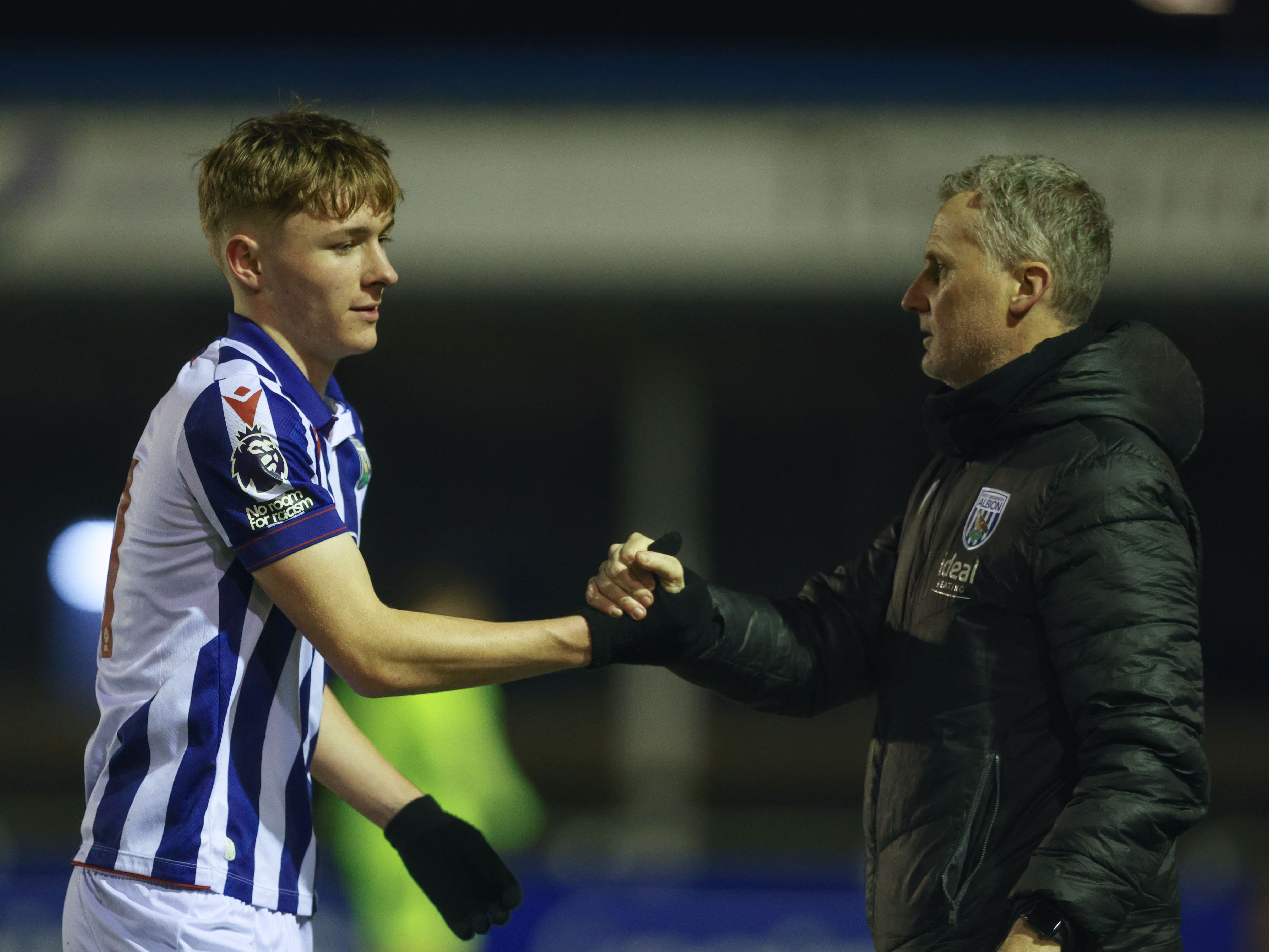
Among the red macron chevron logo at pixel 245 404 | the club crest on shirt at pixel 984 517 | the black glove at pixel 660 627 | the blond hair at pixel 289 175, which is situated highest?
the blond hair at pixel 289 175

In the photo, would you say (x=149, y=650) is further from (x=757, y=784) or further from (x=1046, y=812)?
(x=757, y=784)

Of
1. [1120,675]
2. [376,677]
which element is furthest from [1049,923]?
[376,677]

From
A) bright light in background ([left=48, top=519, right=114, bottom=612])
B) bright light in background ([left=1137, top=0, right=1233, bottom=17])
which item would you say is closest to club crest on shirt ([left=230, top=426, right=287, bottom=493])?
bright light in background ([left=48, top=519, right=114, bottom=612])

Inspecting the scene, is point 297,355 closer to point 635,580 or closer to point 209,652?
point 209,652

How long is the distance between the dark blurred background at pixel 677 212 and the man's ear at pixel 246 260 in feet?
10.4

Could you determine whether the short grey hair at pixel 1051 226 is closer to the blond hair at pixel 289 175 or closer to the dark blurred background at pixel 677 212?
the blond hair at pixel 289 175

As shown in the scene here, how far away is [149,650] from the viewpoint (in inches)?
71.9

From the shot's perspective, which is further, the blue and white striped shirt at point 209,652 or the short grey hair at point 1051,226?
the short grey hair at point 1051,226

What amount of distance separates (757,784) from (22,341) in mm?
7843

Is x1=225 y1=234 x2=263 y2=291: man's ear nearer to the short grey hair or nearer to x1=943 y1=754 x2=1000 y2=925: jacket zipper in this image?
the short grey hair

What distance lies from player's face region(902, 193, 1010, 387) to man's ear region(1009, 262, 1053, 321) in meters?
0.01

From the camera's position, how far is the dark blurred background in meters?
6.94

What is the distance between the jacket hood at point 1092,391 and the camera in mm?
1999

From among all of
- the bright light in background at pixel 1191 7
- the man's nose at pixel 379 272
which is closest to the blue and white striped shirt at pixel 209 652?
the man's nose at pixel 379 272
